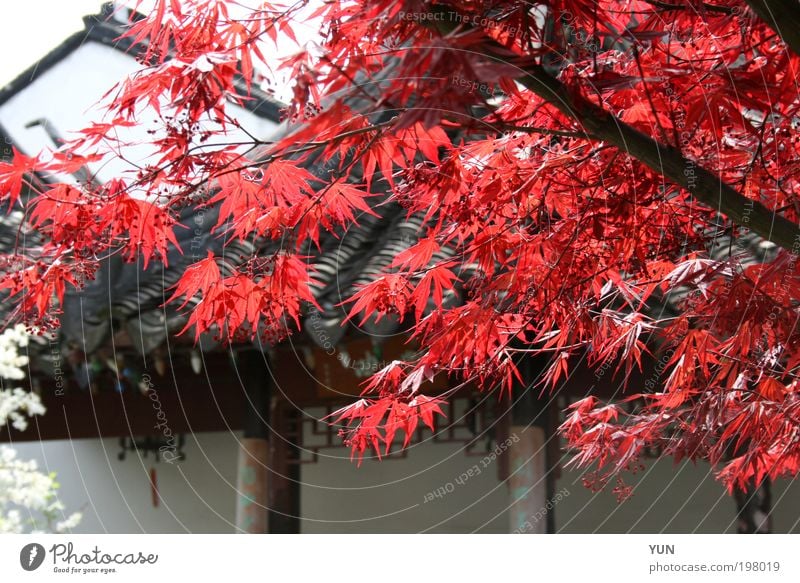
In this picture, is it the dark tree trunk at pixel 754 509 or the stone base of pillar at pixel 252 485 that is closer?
the dark tree trunk at pixel 754 509

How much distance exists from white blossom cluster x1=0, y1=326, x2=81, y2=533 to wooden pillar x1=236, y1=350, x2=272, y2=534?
0.53m

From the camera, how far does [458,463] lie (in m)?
2.46

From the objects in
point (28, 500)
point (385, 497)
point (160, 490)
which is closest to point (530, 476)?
point (385, 497)

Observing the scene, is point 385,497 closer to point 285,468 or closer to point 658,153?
point 285,468

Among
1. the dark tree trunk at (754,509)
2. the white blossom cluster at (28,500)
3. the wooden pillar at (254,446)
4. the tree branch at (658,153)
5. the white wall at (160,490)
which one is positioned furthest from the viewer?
the white wall at (160,490)

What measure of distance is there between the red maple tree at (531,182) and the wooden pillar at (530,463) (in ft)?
2.28

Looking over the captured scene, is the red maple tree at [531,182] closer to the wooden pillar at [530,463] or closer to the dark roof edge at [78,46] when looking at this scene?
the wooden pillar at [530,463]

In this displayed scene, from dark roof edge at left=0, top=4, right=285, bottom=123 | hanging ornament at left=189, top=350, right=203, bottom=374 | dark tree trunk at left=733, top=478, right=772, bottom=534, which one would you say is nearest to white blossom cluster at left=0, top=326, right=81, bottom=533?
hanging ornament at left=189, top=350, right=203, bottom=374

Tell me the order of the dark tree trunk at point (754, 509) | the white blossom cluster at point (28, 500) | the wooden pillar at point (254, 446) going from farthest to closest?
the wooden pillar at point (254, 446)
the dark tree trunk at point (754, 509)
the white blossom cluster at point (28, 500)

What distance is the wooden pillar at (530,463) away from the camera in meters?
2.34

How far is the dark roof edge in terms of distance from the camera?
7.93ft

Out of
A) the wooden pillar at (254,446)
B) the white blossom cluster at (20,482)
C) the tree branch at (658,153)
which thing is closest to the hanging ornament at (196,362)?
the wooden pillar at (254,446)

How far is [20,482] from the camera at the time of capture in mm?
2330

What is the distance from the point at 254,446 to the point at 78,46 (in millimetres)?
1364
